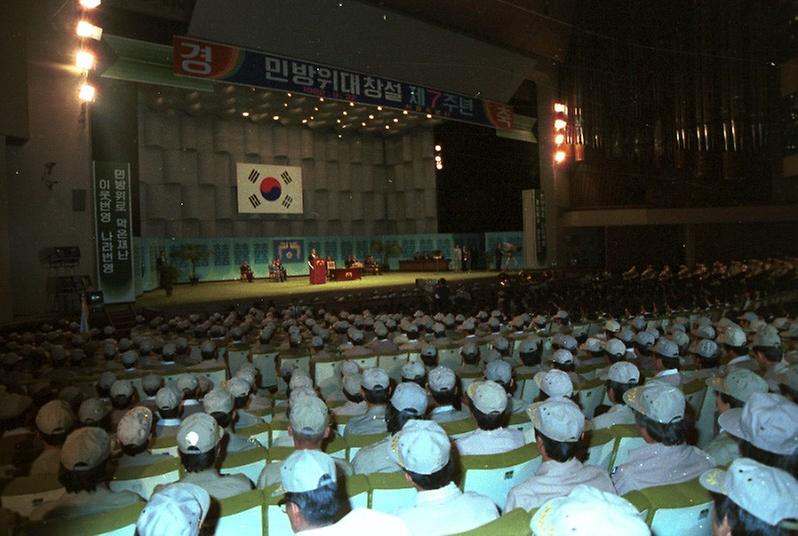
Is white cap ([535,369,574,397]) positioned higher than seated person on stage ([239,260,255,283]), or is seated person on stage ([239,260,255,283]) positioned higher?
seated person on stage ([239,260,255,283])

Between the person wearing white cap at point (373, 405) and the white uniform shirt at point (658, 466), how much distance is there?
143 centimetres

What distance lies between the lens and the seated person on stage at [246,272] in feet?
71.9

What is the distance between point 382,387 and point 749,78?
20885mm

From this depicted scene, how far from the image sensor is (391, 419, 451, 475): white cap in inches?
79.8

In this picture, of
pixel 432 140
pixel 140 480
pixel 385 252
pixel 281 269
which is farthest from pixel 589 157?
pixel 140 480

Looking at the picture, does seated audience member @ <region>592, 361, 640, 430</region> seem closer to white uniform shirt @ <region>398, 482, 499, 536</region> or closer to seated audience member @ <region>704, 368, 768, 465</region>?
seated audience member @ <region>704, 368, 768, 465</region>

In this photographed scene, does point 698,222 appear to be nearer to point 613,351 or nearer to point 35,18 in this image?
point 613,351

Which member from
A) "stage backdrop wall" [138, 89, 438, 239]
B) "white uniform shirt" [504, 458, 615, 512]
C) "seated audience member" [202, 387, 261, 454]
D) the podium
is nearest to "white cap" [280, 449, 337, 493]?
"white uniform shirt" [504, 458, 615, 512]

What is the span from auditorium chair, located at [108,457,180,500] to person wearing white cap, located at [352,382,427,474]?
829 mm

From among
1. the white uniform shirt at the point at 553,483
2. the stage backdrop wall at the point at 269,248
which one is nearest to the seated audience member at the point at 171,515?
the white uniform shirt at the point at 553,483

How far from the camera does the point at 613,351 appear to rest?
5.13 meters

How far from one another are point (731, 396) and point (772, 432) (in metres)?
1.21

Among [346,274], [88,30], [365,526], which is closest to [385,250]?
[346,274]

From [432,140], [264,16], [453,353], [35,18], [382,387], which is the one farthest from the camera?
[432,140]
